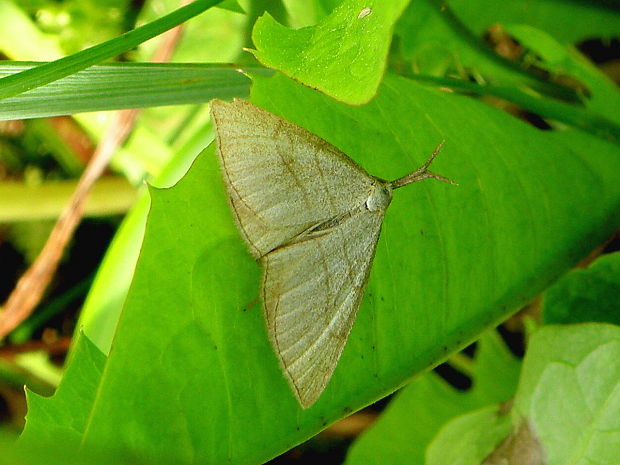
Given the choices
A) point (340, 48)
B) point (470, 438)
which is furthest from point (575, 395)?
point (340, 48)

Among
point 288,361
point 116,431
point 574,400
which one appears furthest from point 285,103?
point 574,400

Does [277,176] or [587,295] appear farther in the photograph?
[587,295]

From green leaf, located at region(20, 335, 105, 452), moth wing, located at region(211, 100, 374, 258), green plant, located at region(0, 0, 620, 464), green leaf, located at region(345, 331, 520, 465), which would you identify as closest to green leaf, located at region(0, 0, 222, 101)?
green plant, located at region(0, 0, 620, 464)

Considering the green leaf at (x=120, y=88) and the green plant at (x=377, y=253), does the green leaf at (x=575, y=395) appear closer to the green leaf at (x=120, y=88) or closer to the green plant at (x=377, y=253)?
the green plant at (x=377, y=253)

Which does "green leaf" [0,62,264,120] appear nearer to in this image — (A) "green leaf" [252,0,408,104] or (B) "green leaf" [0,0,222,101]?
(B) "green leaf" [0,0,222,101]

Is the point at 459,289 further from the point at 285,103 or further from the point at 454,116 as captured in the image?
the point at 285,103

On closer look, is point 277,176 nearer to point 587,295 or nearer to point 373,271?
point 373,271
